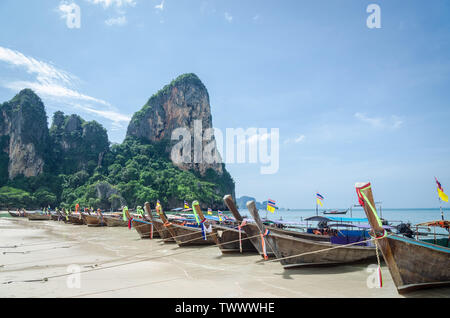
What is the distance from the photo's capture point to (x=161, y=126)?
84312 millimetres

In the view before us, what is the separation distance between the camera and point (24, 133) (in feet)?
216

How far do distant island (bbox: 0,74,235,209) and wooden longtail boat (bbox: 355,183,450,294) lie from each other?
56.8 m

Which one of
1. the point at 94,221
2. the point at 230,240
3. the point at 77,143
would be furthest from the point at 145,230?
the point at 77,143

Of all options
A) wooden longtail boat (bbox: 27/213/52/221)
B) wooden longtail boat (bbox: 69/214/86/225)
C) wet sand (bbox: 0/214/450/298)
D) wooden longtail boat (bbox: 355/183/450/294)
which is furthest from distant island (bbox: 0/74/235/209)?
wooden longtail boat (bbox: 355/183/450/294)

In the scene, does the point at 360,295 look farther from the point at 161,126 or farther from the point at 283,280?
the point at 161,126

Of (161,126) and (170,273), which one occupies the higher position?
(161,126)

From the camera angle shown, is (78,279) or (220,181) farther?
(220,181)

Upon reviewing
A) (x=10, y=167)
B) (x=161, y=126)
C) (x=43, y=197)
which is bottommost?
(x=43, y=197)

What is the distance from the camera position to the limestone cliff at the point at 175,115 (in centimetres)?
8331

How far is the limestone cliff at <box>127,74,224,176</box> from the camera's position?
273 feet

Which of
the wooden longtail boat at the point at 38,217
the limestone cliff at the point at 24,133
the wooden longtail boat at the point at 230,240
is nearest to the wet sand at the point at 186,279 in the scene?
the wooden longtail boat at the point at 230,240

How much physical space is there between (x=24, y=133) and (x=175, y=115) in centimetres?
4029
